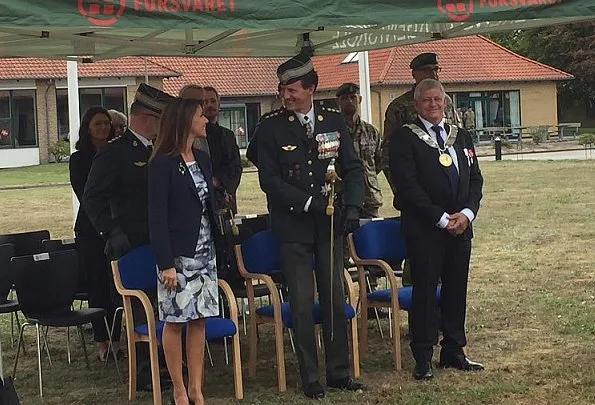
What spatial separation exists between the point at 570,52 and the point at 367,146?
1855 inches

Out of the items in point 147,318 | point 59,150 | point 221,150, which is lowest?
point 147,318

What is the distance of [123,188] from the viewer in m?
5.81

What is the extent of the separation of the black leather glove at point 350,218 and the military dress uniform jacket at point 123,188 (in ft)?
4.16

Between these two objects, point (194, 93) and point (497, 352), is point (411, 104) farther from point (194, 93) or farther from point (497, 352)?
point (497, 352)

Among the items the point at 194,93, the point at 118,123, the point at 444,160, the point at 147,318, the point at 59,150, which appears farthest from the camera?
the point at 59,150

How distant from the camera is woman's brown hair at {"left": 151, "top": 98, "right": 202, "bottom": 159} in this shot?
5020 mm

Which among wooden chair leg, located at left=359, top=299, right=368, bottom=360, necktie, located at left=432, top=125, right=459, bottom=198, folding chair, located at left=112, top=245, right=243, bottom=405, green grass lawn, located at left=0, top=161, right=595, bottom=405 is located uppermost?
necktie, located at left=432, top=125, right=459, bottom=198

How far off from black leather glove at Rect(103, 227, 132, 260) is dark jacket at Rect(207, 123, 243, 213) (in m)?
1.30

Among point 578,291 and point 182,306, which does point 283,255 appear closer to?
point 182,306

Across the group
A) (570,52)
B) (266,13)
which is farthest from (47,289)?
(570,52)

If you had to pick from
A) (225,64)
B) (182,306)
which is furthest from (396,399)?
(225,64)

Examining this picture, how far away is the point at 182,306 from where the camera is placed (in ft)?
16.3

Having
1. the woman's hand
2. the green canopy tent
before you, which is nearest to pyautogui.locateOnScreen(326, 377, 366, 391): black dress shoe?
the woman's hand

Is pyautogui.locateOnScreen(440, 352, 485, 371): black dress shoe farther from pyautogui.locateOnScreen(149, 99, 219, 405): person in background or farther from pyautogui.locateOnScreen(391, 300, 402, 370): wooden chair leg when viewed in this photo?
pyautogui.locateOnScreen(149, 99, 219, 405): person in background
